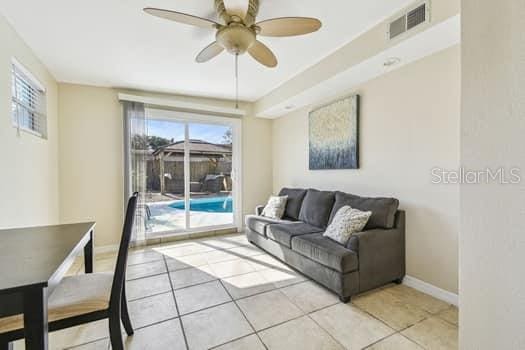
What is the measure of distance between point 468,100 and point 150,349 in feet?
7.27

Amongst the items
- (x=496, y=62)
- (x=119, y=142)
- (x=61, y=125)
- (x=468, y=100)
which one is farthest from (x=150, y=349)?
(x=61, y=125)

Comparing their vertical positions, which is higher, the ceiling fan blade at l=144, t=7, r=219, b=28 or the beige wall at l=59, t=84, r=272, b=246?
the ceiling fan blade at l=144, t=7, r=219, b=28

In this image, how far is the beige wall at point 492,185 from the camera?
75 cm

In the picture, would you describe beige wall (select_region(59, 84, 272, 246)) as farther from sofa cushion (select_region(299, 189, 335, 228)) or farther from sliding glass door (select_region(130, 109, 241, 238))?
sofa cushion (select_region(299, 189, 335, 228))

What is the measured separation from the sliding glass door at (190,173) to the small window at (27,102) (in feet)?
4.14

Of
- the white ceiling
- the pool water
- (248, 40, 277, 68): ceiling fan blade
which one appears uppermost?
the white ceiling

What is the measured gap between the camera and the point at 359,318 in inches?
74.7

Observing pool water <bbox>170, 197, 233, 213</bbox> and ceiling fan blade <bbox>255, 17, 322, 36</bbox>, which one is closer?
ceiling fan blade <bbox>255, 17, 322, 36</bbox>

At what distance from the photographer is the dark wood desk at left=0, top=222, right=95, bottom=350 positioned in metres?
0.85

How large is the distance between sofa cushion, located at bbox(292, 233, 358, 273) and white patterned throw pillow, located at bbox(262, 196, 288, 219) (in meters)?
1.01

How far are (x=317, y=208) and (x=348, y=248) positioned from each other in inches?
39.7

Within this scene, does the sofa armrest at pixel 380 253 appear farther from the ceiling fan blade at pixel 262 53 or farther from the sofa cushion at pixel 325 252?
the ceiling fan blade at pixel 262 53

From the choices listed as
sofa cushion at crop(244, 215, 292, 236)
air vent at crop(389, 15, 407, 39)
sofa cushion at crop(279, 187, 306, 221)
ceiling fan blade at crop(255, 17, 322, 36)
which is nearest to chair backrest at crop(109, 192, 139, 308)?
ceiling fan blade at crop(255, 17, 322, 36)

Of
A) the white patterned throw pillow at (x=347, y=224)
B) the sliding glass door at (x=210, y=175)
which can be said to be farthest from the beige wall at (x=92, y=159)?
the white patterned throw pillow at (x=347, y=224)
